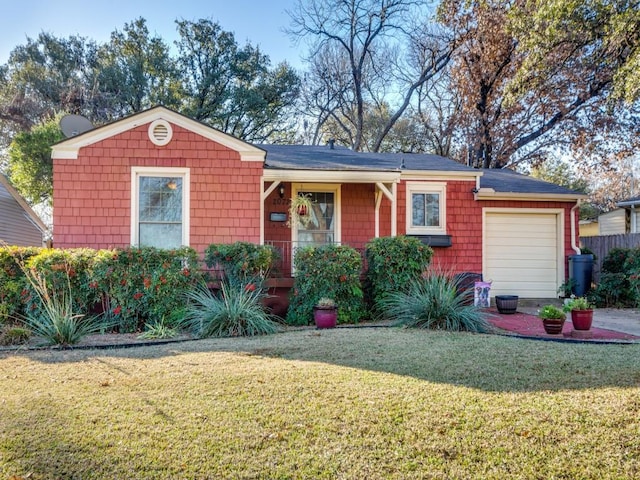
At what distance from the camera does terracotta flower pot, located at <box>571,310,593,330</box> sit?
596cm

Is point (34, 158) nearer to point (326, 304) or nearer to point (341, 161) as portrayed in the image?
point (341, 161)

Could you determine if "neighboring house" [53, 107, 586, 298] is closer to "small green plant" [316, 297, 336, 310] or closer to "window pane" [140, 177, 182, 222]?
"window pane" [140, 177, 182, 222]

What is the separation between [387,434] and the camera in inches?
105

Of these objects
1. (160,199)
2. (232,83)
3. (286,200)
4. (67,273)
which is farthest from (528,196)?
(232,83)

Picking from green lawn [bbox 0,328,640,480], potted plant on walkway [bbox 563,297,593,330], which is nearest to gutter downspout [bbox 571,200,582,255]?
potted plant on walkway [bbox 563,297,593,330]

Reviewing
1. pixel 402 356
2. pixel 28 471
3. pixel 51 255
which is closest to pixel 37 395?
pixel 28 471

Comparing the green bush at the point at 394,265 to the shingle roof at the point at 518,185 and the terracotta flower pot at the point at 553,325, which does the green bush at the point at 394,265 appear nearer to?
the terracotta flower pot at the point at 553,325

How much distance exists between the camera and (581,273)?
990 cm

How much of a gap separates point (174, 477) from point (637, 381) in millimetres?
3553

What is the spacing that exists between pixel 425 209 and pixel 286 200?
129 inches

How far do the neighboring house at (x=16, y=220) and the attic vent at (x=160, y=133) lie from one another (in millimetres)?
8416

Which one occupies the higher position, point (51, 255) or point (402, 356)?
point (51, 255)

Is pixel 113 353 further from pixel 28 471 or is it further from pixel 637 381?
pixel 637 381

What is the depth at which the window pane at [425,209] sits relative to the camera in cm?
1023
